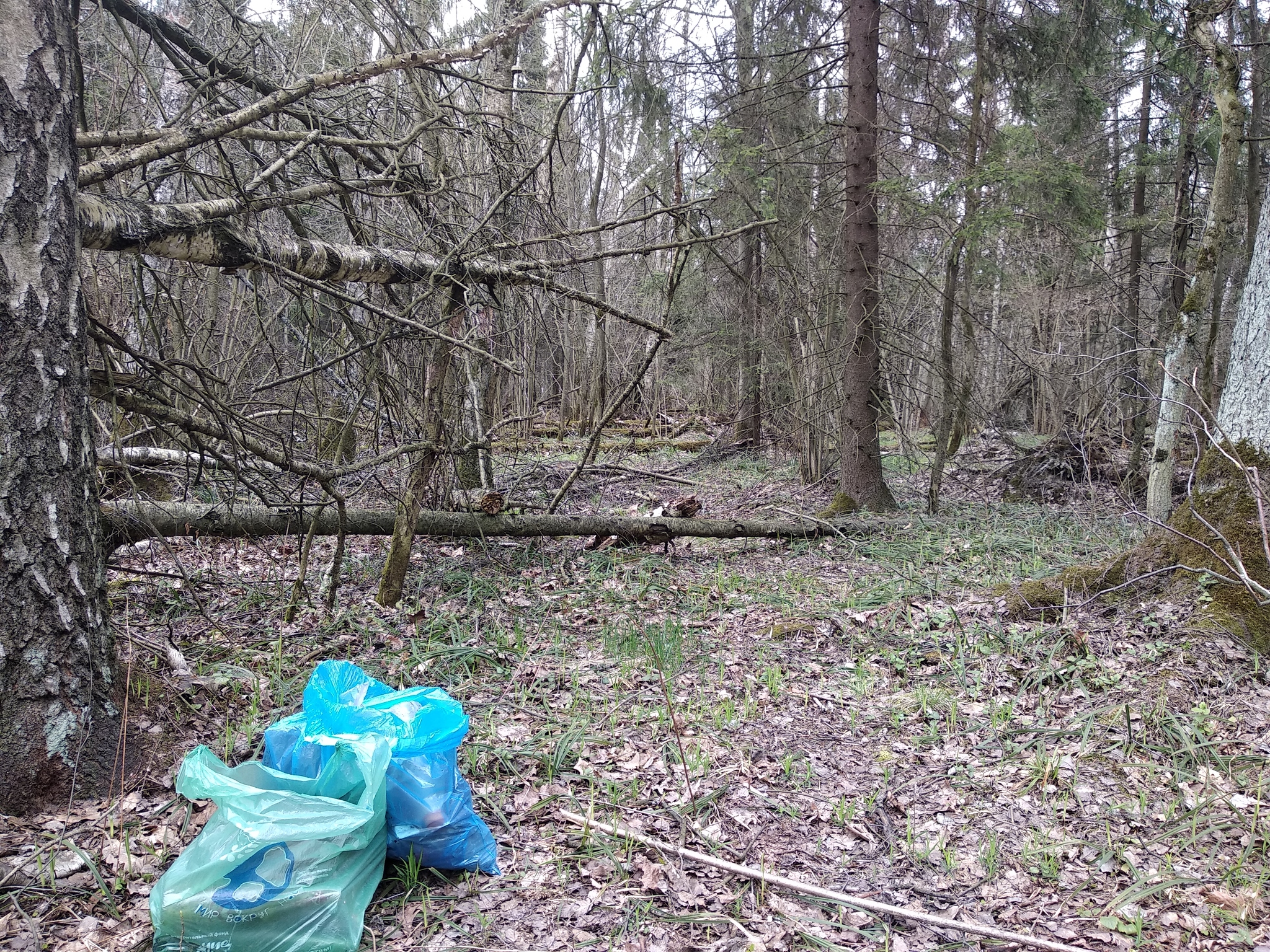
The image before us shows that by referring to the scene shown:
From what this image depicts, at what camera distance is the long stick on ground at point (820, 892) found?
2178mm

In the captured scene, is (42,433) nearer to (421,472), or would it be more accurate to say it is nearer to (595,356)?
(421,472)

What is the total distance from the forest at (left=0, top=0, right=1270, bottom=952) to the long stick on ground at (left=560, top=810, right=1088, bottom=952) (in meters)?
0.03

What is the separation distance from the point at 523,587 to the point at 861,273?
5098 millimetres

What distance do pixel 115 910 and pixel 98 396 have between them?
6.49 feet

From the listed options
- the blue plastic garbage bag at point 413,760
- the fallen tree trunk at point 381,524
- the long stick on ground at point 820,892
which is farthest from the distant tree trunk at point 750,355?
the blue plastic garbage bag at point 413,760

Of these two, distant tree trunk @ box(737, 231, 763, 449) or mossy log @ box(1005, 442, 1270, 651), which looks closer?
mossy log @ box(1005, 442, 1270, 651)

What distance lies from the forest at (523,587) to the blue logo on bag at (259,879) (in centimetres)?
1

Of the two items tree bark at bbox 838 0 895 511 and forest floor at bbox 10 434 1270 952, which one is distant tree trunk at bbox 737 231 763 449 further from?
forest floor at bbox 10 434 1270 952

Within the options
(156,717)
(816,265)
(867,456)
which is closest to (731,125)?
(816,265)

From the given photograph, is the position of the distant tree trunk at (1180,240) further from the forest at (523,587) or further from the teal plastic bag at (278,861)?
the teal plastic bag at (278,861)

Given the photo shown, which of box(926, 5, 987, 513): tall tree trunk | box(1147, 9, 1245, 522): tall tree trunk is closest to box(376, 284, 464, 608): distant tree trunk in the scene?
box(1147, 9, 1245, 522): tall tree trunk

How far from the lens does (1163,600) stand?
4148 mm

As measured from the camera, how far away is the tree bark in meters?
7.86

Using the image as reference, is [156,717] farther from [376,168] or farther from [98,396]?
[376,168]
